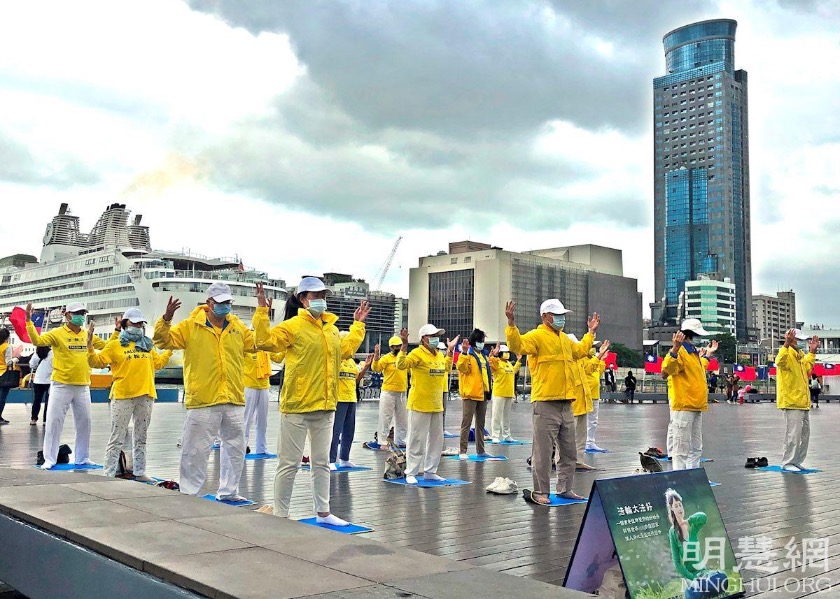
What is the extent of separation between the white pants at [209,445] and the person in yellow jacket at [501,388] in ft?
26.3

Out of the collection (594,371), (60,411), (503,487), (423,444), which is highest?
(594,371)

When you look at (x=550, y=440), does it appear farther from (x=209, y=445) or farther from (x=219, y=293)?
(x=219, y=293)

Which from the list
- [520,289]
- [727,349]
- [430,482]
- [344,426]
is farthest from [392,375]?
[727,349]

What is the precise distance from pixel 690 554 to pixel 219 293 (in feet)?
17.1

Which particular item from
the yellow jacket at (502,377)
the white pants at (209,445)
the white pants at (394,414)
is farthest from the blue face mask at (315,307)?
the yellow jacket at (502,377)

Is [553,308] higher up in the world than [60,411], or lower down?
higher up

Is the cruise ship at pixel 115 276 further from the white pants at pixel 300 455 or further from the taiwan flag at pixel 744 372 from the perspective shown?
the white pants at pixel 300 455

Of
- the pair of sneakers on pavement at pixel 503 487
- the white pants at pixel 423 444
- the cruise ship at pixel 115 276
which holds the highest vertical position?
the cruise ship at pixel 115 276

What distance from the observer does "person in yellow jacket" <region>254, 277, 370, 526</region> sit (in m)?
6.67

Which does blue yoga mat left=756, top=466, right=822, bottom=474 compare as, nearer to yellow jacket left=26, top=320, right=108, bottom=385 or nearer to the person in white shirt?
yellow jacket left=26, top=320, right=108, bottom=385

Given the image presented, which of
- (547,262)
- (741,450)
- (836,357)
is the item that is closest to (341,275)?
(547,262)

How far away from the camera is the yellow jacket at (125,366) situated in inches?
364

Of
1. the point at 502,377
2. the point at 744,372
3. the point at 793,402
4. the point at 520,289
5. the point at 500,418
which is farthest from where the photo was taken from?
the point at 520,289

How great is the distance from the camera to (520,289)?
135 m
